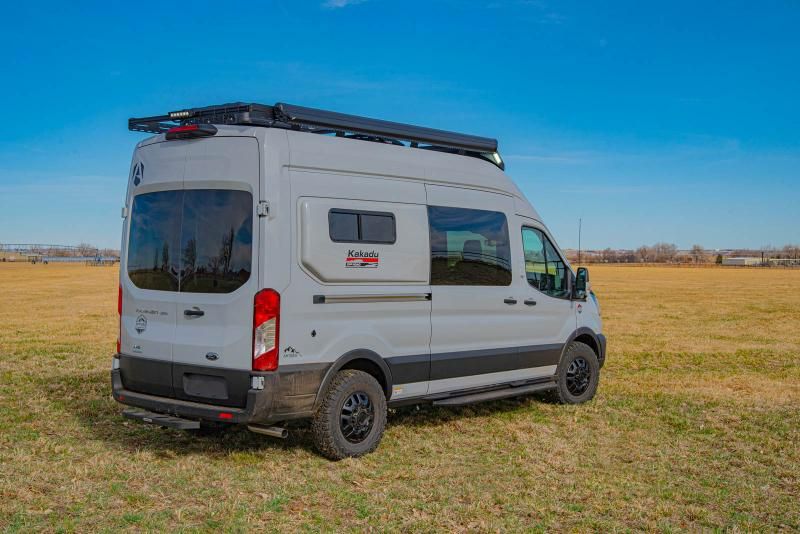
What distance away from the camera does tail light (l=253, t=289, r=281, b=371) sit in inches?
249

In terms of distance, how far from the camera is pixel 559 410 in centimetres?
926

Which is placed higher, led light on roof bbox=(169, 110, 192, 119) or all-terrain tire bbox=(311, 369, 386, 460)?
led light on roof bbox=(169, 110, 192, 119)

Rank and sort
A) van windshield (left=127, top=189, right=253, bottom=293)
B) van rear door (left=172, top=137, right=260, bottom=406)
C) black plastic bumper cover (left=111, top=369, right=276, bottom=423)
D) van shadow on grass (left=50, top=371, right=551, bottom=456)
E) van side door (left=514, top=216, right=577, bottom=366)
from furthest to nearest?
van side door (left=514, top=216, right=577, bottom=366) → van shadow on grass (left=50, top=371, right=551, bottom=456) → van windshield (left=127, top=189, right=253, bottom=293) → van rear door (left=172, top=137, right=260, bottom=406) → black plastic bumper cover (left=111, top=369, right=276, bottom=423)

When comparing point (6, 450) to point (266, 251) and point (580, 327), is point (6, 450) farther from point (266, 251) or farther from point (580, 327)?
point (580, 327)

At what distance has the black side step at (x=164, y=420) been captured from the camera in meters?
6.56

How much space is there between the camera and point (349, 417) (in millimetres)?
6930

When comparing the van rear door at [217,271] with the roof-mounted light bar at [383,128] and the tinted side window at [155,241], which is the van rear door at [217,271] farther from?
the roof-mounted light bar at [383,128]

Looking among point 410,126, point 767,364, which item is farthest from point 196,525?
point 767,364

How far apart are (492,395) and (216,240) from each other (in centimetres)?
339

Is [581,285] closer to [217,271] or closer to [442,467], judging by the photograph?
[442,467]

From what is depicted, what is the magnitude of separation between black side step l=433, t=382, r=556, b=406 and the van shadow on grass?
15.6 inches

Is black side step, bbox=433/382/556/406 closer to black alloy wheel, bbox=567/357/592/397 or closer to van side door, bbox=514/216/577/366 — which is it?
van side door, bbox=514/216/577/366

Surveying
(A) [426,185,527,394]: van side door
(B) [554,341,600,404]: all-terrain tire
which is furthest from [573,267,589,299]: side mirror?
(A) [426,185,527,394]: van side door

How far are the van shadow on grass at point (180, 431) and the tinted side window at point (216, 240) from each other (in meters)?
1.58
